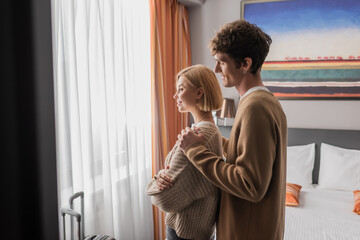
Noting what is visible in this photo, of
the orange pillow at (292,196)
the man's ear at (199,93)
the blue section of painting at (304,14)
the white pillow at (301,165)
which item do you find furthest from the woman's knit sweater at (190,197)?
the blue section of painting at (304,14)

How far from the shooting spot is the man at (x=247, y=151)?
0.94 m

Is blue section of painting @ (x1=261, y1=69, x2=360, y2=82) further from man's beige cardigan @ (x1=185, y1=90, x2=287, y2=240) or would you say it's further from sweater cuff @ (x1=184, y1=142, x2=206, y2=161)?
sweater cuff @ (x1=184, y1=142, x2=206, y2=161)

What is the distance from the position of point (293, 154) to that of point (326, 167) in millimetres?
346

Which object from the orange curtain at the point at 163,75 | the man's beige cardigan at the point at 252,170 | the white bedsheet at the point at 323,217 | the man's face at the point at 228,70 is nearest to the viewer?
the man's beige cardigan at the point at 252,170

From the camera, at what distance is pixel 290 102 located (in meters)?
3.26

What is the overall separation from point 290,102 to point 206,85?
243cm

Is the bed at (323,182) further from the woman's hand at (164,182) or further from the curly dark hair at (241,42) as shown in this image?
the curly dark hair at (241,42)

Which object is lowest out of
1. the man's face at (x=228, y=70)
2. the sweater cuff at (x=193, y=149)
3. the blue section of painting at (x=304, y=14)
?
the sweater cuff at (x=193, y=149)

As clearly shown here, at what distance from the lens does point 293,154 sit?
9.93ft

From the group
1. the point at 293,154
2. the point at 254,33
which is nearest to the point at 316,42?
the point at 293,154

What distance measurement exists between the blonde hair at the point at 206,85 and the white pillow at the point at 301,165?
7.03 feet

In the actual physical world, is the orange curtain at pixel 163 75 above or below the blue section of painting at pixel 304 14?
below

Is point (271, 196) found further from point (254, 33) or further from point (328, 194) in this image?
point (328, 194)

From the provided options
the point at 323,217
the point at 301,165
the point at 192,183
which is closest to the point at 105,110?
the point at 192,183
